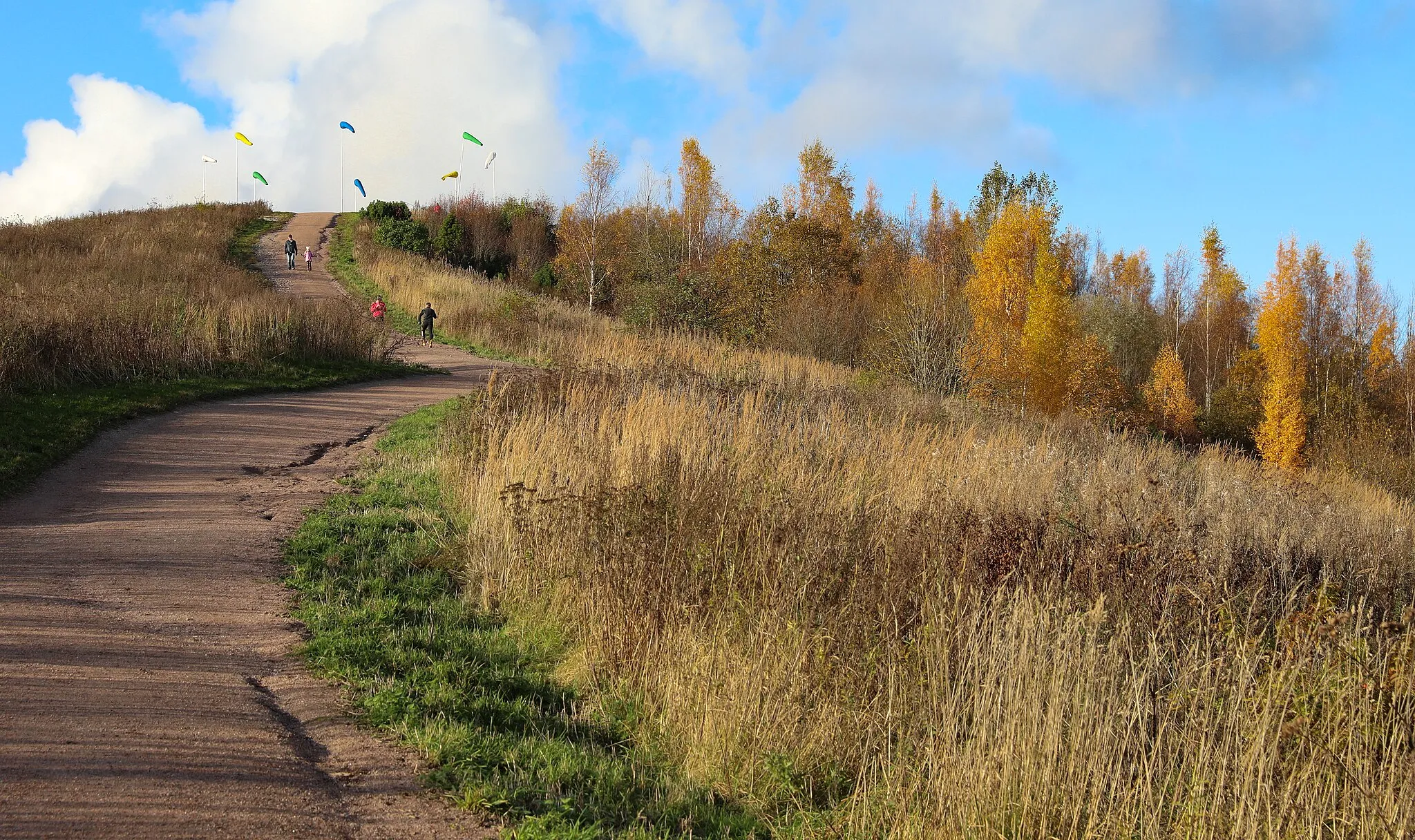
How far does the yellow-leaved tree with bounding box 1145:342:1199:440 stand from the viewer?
44.4 metres

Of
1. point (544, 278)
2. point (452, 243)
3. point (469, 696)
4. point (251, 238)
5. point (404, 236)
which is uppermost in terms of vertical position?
point (452, 243)

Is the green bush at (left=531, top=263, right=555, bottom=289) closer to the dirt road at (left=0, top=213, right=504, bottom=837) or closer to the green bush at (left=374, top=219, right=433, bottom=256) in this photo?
the green bush at (left=374, top=219, right=433, bottom=256)

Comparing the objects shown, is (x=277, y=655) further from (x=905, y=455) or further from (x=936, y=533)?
(x=905, y=455)

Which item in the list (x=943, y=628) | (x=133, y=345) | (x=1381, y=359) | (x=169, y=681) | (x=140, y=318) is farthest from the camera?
(x=1381, y=359)

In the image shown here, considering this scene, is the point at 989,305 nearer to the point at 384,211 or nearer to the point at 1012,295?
the point at 1012,295

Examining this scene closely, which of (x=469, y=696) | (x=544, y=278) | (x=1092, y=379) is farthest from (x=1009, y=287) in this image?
(x=469, y=696)

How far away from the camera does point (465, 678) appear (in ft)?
17.6

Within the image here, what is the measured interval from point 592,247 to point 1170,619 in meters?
36.9

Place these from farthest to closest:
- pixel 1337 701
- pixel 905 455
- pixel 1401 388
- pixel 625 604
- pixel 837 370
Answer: pixel 1401 388, pixel 837 370, pixel 905 455, pixel 625 604, pixel 1337 701

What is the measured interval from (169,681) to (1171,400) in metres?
48.4

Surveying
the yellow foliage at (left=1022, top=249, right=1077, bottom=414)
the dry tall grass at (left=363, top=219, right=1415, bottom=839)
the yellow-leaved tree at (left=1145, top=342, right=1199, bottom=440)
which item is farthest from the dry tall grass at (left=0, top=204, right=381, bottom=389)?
the yellow-leaved tree at (left=1145, top=342, right=1199, bottom=440)

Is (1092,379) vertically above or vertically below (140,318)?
above

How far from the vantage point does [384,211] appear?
154 ft

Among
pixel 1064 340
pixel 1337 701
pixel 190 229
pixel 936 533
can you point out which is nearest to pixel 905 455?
pixel 936 533
